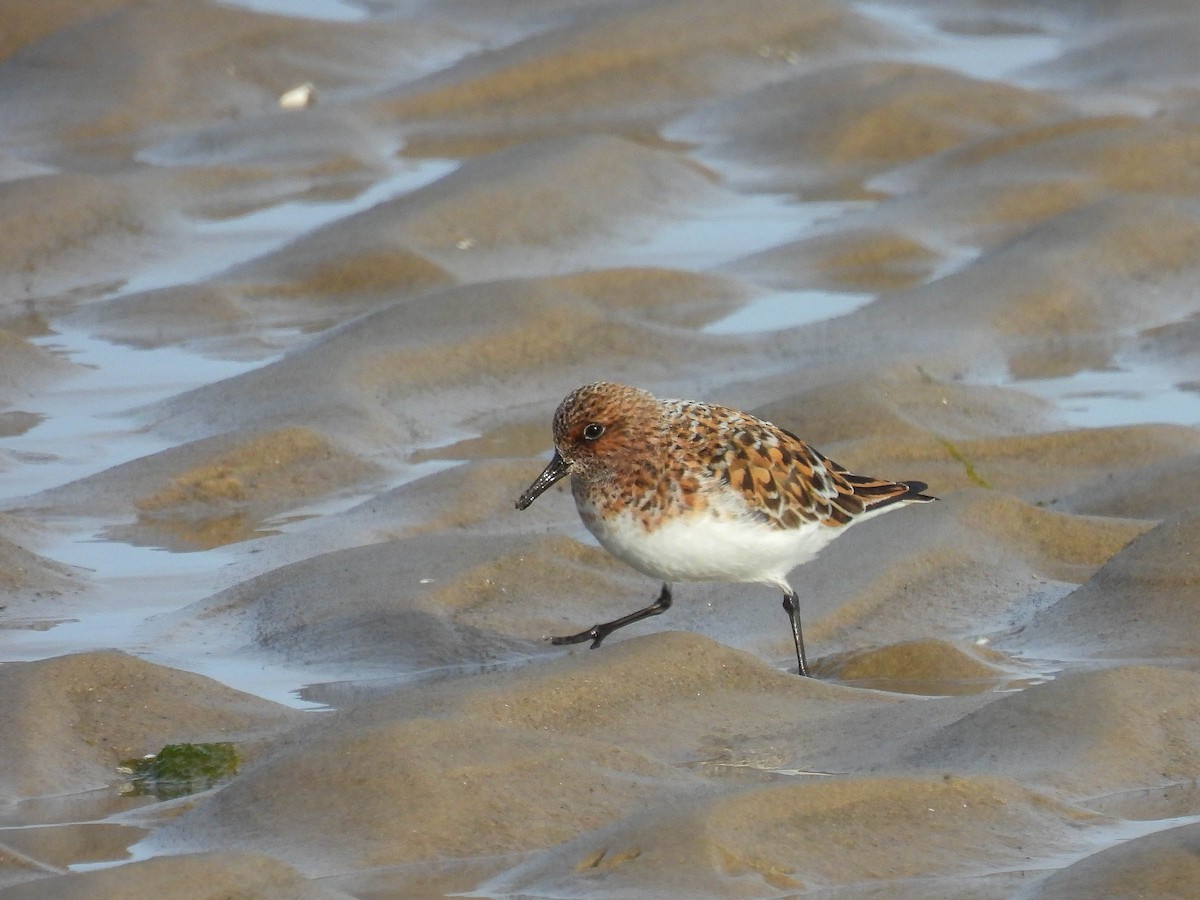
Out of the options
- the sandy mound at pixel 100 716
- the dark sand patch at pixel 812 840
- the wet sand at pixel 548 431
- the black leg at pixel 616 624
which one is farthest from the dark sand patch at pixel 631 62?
the dark sand patch at pixel 812 840

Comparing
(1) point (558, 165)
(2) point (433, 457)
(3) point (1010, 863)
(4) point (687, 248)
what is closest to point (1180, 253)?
(4) point (687, 248)

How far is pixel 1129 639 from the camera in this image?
6.11 meters

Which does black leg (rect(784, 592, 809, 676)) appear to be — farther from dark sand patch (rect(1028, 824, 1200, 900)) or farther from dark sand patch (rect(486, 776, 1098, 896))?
dark sand patch (rect(1028, 824, 1200, 900))

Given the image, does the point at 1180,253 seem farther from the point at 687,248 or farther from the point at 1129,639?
the point at 1129,639

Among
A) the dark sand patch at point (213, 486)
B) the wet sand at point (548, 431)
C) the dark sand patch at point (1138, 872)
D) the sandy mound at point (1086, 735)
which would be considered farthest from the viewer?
the dark sand patch at point (213, 486)

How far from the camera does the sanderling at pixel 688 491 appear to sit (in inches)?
231

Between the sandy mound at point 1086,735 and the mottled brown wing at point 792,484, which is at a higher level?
the mottled brown wing at point 792,484

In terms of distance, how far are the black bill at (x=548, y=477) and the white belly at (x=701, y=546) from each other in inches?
9.1

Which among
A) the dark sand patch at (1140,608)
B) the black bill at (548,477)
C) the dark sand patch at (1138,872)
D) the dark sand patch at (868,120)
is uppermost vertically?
the black bill at (548,477)

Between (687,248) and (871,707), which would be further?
(687,248)

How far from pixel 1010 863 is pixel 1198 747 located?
0.89 metres

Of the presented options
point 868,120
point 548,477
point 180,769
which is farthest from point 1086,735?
point 868,120

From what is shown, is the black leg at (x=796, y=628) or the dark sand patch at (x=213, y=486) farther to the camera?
the dark sand patch at (x=213, y=486)

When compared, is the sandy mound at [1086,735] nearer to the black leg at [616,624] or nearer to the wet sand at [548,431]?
the wet sand at [548,431]
